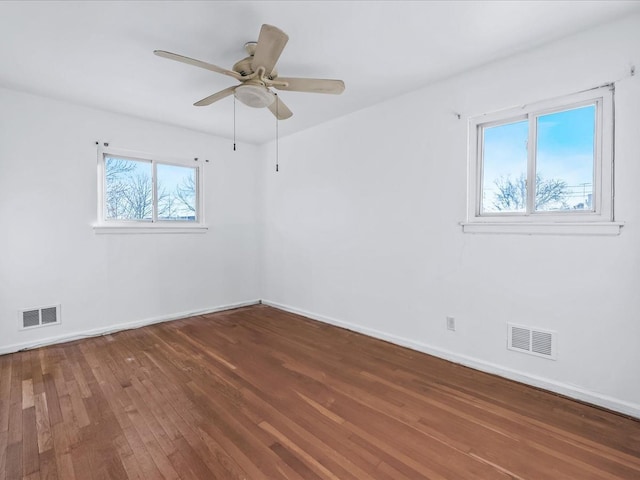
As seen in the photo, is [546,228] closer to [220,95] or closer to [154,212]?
[220,95]

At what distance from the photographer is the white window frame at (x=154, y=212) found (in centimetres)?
359

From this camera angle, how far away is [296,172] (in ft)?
14.5

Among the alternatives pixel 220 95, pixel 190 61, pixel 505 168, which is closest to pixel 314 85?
pixel 220 95

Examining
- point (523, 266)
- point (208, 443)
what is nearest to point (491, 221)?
point (523, 266)

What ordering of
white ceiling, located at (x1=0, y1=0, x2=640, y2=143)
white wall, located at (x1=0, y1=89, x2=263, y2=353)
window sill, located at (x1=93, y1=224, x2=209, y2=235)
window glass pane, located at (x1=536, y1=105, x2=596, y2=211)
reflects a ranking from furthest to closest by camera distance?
window sill, located at (x1=93, y1=224, x2=209, y2=235), white wall, located at (x1=0, y1=89, x2=263, y2=353), window glass pane, located at (x1=536, y1=105, x2=596, y2=211), white ceiling, located at (x1=0, y1=0, x2=640, y2=143)

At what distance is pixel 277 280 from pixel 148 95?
286cm

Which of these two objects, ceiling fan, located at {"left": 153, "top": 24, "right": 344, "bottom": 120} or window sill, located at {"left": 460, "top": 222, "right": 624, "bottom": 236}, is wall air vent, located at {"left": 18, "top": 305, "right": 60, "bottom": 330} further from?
window sill, located at {"left": 460, "top": 222, "right": 624, "bottom": 236}

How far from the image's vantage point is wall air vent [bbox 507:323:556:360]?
7.57 ft

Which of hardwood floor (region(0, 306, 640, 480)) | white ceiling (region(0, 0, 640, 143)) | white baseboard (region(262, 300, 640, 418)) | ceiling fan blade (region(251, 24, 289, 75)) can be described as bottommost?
hardwood floor (region(0, 306, 640, 480))

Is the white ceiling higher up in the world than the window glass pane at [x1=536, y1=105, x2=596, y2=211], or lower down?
higher up

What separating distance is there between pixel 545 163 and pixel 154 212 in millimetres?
4242

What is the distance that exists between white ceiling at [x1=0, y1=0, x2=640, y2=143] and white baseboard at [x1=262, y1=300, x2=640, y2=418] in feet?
8.14

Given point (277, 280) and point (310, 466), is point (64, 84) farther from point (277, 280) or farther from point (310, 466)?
point (310, 466)

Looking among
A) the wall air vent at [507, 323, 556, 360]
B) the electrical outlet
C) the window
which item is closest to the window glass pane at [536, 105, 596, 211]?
the wall air vent at [507, 323, 556, 360]
